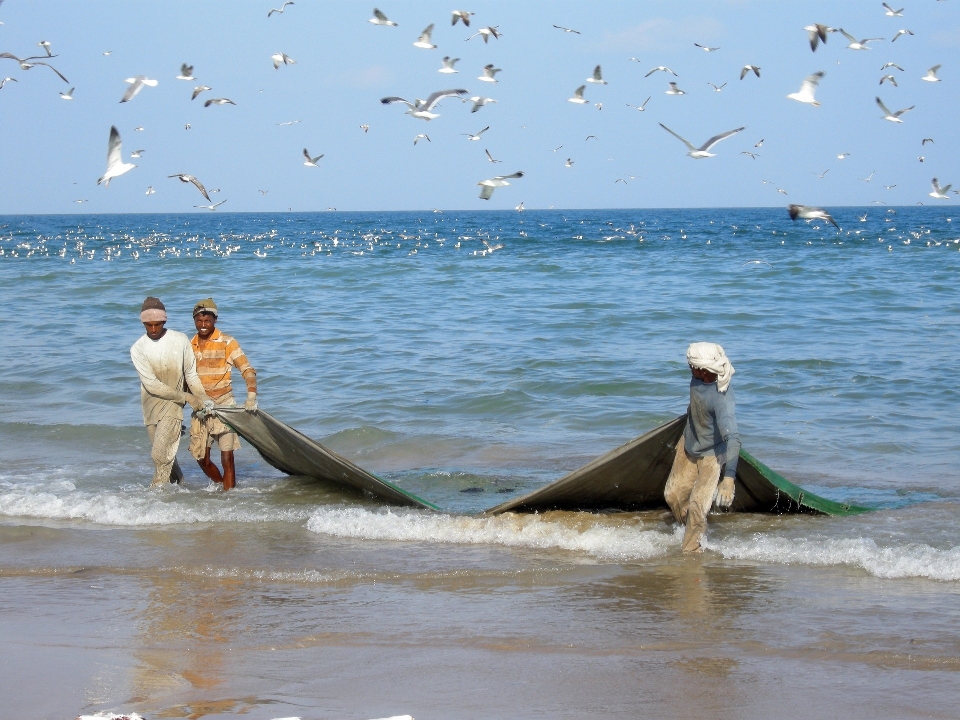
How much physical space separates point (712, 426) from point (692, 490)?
0.55 m

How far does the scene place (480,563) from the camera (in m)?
6.51

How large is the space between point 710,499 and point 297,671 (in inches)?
117

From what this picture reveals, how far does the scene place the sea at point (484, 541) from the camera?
458cm

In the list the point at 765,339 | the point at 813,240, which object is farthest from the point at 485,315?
the point at 813,240

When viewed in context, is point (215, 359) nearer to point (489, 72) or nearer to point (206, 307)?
point (206, 307)

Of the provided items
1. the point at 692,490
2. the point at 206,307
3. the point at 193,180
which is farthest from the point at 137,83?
the point at 692,490

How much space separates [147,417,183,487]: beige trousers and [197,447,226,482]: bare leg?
24cm

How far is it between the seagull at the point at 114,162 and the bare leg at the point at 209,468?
3.49 meters

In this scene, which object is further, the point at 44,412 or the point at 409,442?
the point at 44,412

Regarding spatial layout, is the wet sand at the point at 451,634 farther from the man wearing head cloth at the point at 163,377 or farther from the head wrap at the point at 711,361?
the head wrap at the point at 711,361

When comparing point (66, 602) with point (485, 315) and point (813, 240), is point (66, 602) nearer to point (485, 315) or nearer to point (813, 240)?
point (485, 315)

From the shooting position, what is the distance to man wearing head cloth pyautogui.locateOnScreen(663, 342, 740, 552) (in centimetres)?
613

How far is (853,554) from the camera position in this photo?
21.3 feet

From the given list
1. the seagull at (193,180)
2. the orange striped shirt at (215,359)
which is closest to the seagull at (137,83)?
the seagull at (193,180)
